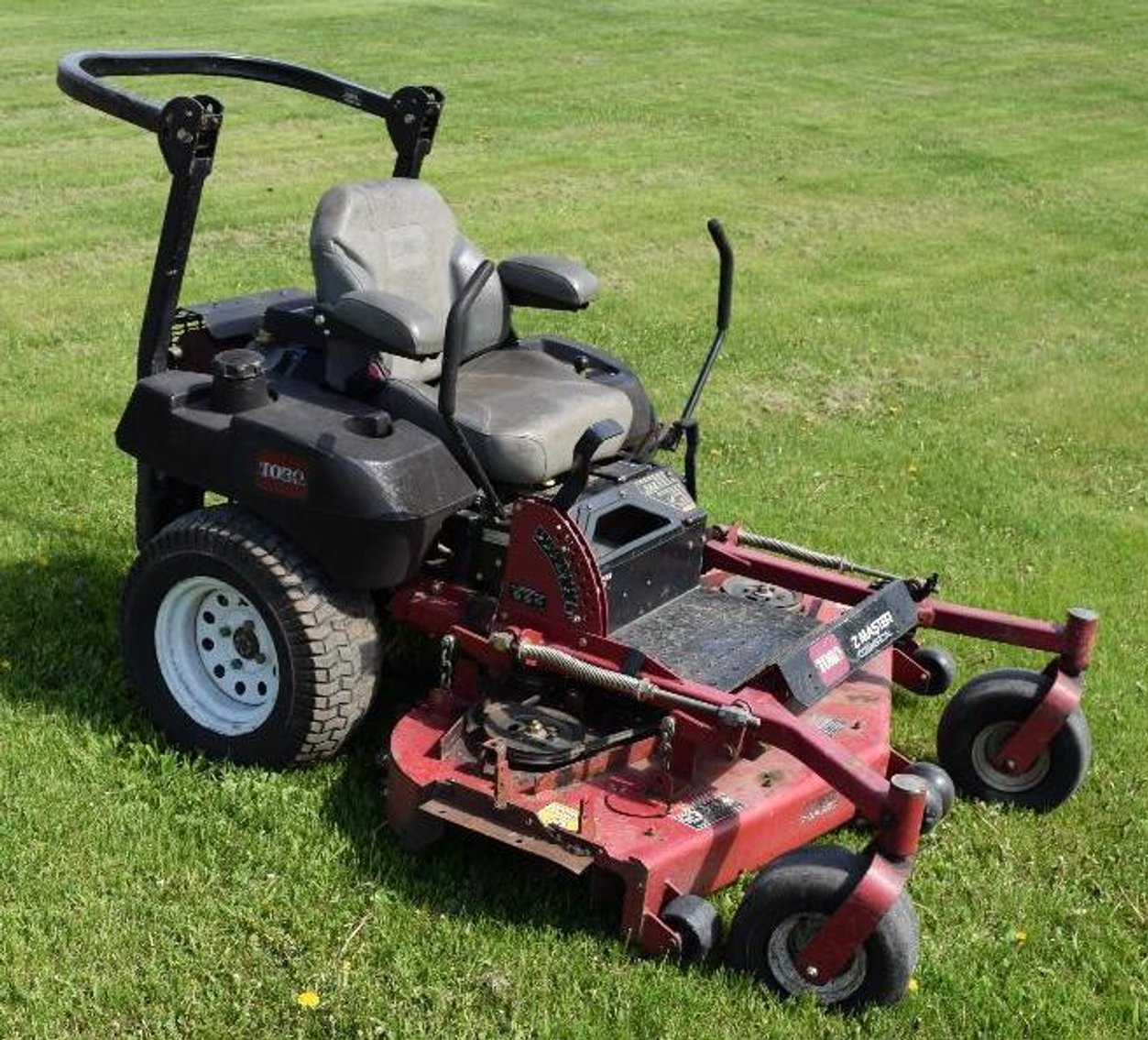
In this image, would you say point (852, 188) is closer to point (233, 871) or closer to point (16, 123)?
point (16, 123)

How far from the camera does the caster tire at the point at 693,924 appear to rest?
12.9 feet

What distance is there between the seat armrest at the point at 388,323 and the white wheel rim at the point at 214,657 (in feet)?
2.78

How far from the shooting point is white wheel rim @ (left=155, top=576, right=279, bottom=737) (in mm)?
4828

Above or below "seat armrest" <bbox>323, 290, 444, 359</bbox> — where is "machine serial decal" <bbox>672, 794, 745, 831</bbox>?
below

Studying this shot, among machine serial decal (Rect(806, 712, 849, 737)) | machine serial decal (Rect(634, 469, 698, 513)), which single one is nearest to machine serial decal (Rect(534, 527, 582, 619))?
machine serial decal (Rect(634, 469, 698, 513))

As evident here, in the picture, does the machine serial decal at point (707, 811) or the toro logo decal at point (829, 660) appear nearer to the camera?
the machine serial decal at point (707, 811)

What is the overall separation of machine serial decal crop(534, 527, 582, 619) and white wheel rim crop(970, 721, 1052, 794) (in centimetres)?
128

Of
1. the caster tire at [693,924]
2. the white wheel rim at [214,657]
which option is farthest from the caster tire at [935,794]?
the white wheel rim at [214,657]

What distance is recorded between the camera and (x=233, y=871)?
4316 millimetres

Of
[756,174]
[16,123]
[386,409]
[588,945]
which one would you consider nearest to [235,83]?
[16,123]

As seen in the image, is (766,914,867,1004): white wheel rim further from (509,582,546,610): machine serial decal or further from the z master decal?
(509,582,546,610): machine serial decal

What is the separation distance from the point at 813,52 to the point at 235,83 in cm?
766

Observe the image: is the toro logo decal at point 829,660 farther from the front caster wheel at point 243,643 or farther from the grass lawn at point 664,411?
the front caster wheel at point 243,643

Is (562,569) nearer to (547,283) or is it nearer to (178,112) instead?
(547,283)
